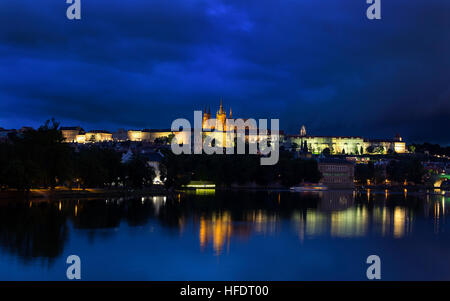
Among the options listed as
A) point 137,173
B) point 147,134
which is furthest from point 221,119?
point 137,173

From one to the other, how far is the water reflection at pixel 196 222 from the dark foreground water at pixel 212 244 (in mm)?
45

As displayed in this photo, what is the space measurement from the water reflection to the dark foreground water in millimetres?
45

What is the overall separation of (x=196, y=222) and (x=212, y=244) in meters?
6.58

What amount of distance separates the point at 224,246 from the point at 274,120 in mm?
111825

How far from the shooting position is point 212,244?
1975 centimetres

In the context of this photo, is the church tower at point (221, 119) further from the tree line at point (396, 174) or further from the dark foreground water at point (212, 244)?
the dark foreground water at point (212, 244)

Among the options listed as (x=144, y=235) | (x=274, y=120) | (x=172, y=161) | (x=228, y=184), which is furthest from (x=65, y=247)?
(x=274, y=120)

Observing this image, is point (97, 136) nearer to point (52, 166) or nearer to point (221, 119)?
point (221, 119)

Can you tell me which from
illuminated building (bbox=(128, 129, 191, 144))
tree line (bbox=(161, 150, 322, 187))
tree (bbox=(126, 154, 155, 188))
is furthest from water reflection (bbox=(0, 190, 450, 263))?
illuminated building (bbox=(128, 129, 191, 144))

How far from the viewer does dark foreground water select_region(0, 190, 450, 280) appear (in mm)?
15469

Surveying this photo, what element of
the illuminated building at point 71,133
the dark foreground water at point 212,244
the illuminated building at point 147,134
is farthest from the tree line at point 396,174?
the illuminated building at point 71,133

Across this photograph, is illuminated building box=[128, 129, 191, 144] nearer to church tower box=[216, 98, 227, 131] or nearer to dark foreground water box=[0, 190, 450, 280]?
church tower box=[216, 98, 227, 131]
